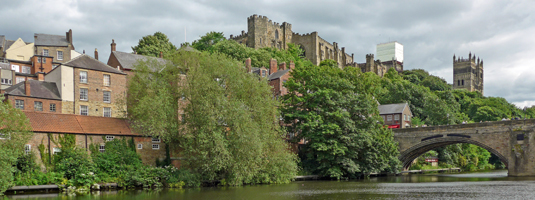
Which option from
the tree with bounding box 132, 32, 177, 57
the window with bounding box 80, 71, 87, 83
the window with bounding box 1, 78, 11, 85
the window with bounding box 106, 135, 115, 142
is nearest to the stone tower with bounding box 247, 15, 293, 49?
the tree with bounding box 132, 32, 177, 57

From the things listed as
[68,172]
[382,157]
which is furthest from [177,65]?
[382,157]

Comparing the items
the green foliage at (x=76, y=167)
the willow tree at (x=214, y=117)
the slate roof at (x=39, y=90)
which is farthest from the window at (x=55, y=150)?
the slate roof at (x=39, y=90)

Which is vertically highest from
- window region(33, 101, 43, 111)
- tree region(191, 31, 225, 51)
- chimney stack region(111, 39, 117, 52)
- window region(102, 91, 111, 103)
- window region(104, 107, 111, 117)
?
tree region(191, 31, 225, 51)

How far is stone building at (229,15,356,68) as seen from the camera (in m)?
99.7

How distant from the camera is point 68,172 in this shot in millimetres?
35500

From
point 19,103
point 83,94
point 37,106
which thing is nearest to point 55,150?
point 37,106

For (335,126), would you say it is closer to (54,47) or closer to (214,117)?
(214,117)

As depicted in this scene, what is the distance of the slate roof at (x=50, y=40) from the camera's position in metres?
68.0

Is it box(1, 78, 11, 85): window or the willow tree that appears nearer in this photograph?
the willow tree

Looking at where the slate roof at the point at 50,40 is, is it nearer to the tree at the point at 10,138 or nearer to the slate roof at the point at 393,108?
the tree at the point at 10,138

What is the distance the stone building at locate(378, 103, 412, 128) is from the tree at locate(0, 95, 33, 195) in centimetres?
4643

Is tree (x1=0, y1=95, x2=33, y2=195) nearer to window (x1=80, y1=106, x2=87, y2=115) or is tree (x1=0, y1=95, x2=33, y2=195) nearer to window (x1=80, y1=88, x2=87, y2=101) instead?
window (x1=80, y1=106, x2=87, y2=115)

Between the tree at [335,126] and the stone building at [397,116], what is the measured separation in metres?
14.3

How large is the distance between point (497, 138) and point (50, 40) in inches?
2361
